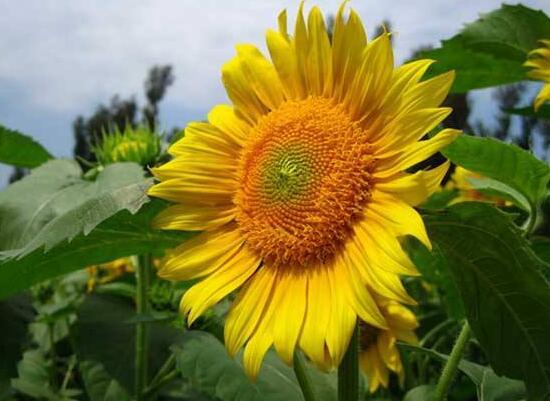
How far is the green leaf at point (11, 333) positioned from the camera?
1192mm

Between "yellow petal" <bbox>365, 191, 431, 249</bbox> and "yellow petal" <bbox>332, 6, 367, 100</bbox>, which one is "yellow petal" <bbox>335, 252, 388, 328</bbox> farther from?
"yellow petal" <bbox>332, 6, 367, 100</bbox>

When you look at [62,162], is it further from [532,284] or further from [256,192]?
[532,284]

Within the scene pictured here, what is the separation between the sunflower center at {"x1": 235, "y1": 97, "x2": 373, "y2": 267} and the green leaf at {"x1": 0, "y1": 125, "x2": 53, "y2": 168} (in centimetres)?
62

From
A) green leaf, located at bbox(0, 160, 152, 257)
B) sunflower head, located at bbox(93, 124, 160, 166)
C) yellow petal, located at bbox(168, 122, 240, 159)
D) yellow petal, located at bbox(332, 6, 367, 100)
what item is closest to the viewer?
yellow petal, located at bbox(332, 6, 367, 100)

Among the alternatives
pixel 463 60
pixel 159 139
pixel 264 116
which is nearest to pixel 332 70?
pixel 264 116

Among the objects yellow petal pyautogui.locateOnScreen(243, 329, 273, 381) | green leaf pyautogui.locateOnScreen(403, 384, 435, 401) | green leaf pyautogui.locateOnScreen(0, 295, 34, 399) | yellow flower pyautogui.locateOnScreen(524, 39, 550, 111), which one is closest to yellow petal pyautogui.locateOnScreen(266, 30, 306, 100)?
yellow petal pyautogui.locateOnScreen(243, 329, 273, 381)

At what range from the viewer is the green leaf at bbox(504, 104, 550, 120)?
1268 millimetres

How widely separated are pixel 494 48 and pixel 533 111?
0.36 ft

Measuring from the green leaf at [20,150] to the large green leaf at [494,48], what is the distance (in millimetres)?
626

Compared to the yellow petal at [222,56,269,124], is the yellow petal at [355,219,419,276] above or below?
below

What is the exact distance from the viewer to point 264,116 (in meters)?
0.87

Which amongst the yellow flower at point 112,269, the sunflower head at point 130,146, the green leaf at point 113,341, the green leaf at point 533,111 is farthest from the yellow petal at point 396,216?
the yellow flower at point 112,269

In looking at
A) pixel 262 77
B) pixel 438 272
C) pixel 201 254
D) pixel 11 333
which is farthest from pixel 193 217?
pixel 438 272

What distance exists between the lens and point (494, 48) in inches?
52.0
